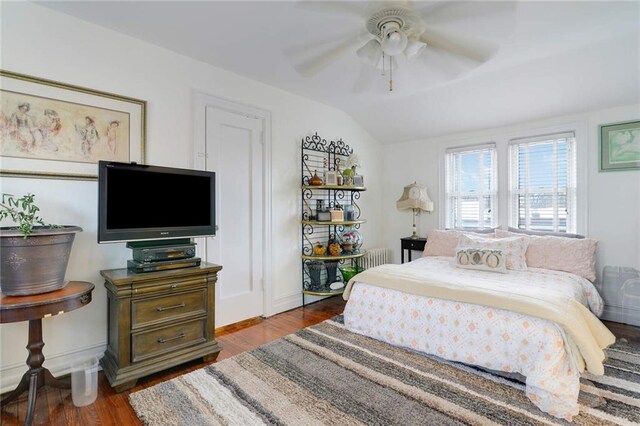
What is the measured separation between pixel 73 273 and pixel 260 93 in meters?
2.43

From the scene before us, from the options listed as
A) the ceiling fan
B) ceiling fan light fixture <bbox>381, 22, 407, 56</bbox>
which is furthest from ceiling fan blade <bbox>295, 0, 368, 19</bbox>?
ceiling fan light fixture <bbox>381, 22, 407, 56</bbox>

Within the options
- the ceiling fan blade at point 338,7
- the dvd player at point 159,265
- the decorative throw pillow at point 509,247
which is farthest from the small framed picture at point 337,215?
the ceiling fan blade at point 338,7

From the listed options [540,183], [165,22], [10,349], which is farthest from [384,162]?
[10,349]

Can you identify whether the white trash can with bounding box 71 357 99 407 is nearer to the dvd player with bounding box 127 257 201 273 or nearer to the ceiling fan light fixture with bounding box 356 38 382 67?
the dvd player with bounding box 127 257 201 273

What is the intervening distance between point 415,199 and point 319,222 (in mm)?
1522

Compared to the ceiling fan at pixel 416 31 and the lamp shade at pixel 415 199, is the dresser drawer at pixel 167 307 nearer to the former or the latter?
the ceiling fan at pixel 416 31

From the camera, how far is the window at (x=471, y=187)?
4257 millimetres

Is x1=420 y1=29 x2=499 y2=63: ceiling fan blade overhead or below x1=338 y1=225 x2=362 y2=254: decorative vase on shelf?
overhead

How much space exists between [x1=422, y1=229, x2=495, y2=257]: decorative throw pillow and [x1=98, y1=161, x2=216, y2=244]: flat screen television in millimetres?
2756

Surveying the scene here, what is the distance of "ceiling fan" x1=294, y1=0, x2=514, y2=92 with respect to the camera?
5.68 feet

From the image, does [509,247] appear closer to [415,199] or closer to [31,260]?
[415,199]

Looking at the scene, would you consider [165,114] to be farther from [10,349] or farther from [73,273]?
[10,349]

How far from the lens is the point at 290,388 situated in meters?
2.16

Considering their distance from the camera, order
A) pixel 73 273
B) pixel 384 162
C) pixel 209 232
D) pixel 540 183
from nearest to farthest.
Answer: pixel 73 273 → pixel 209 232 → pixel 540 183 → pixel 384 162
